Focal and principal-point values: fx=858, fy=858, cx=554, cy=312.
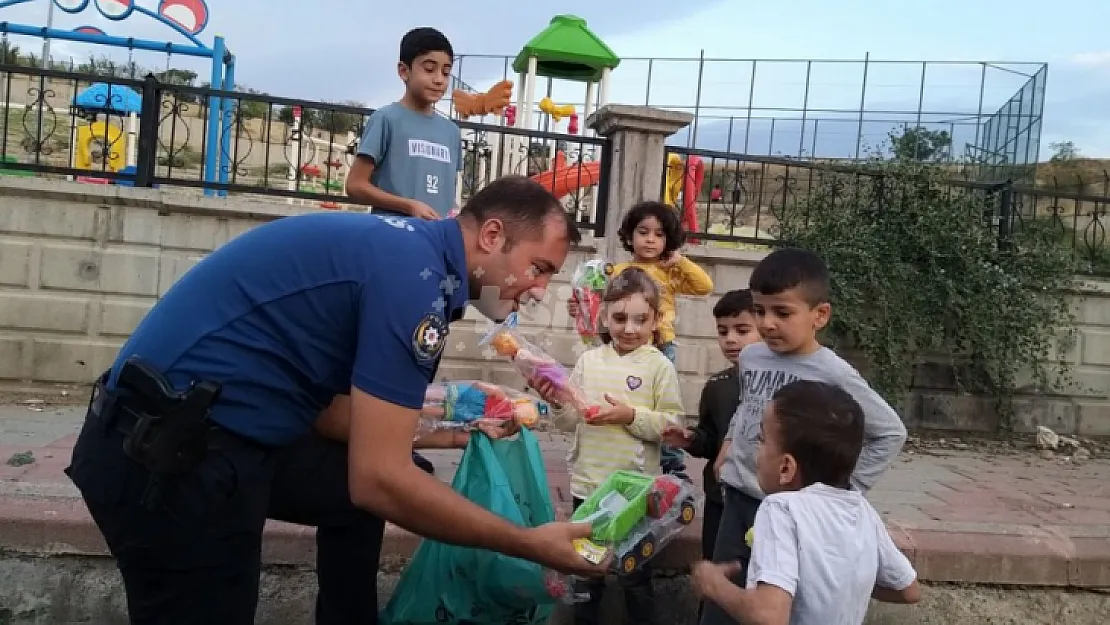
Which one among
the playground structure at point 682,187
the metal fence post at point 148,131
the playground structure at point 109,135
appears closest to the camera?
the metal fence post at point 148,131

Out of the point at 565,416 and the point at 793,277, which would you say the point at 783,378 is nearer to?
the point at 793,277

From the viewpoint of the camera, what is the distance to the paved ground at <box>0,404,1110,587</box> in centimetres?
324

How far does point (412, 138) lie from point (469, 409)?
1.69m

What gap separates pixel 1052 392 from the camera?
287 inches

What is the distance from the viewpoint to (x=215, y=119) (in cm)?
857

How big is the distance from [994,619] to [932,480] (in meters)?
1.88

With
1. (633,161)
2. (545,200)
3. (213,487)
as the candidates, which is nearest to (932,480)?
(633,161)

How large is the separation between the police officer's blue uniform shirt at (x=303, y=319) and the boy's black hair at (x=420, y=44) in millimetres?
2201

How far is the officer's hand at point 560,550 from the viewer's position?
6.27 ft

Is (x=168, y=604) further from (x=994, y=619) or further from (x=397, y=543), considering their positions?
(x=994, y=619)

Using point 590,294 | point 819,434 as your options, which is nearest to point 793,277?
point 819,434

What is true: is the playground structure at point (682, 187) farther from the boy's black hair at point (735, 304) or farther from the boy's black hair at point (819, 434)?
the boy's black hair at point (819, 434)

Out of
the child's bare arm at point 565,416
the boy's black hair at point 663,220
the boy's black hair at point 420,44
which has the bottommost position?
the child's bare arm at point 565,416

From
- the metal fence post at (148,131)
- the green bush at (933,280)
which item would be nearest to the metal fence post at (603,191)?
the green bush at (933,280)
